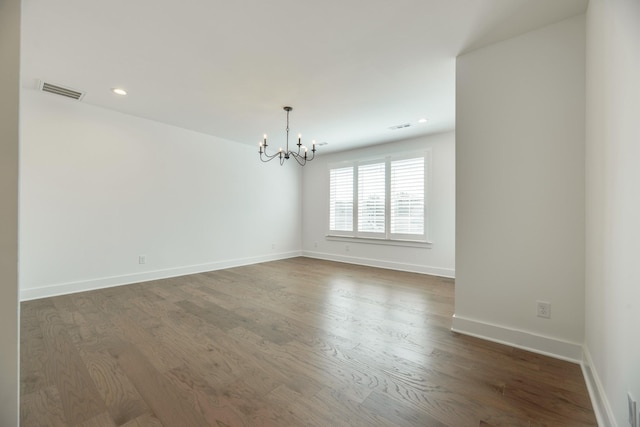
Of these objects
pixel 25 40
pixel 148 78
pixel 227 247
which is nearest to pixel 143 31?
pixel 148 78

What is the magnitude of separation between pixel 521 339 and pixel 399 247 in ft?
10.6

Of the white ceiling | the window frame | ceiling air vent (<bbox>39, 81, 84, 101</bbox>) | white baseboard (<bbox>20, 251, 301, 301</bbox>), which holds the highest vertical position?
the white ceiling

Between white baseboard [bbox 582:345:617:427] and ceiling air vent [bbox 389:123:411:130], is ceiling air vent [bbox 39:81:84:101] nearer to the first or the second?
ceiling air vent [bbox 389:123:411:130]

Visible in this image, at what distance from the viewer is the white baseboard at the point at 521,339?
6.61ft

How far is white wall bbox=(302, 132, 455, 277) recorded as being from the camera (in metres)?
4.82

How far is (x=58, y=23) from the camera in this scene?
2.12 m

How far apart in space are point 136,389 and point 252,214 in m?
4.44

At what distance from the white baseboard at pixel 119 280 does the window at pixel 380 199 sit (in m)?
2.35

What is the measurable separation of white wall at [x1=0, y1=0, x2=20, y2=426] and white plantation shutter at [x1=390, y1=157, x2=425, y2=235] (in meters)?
5.12

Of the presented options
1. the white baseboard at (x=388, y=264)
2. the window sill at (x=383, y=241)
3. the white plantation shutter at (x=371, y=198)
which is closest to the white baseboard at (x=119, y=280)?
the white baseboard at (x=388, y=264)

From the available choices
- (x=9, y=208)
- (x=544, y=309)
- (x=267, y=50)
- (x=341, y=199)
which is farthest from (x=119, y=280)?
(x=544, y=309)

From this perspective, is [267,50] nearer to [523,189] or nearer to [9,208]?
[9,208]

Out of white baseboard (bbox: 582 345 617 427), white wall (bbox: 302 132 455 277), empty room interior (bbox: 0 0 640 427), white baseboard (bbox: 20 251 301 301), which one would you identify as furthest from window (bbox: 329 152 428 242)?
white baseboard (bbox: 582 345 617 427)

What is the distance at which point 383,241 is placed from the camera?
5.62 meters
